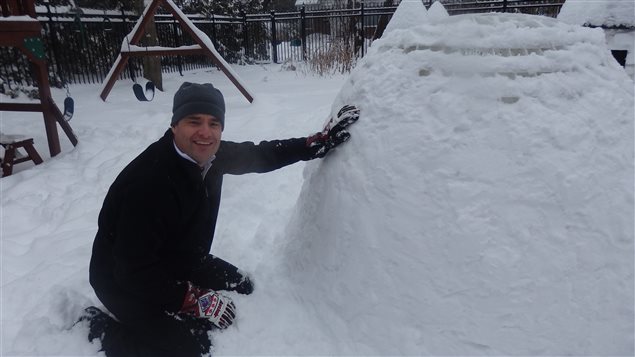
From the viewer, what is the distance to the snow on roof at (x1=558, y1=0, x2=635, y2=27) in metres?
4.22

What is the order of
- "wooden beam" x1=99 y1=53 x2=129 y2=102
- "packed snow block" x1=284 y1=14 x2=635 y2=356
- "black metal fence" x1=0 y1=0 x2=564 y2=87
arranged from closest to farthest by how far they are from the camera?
"packed snow block" x1=284 y1=14 x2=635 y2=356
"wooden beam" x1=99 y1=53 x2=129 y2=102
"black metal fence" x1=0 y1=0 x2=564 y2=87

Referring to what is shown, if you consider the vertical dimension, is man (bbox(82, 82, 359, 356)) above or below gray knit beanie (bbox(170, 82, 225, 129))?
below

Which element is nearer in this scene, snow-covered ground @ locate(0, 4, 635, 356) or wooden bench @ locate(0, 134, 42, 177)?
snow-covered ground @ locate(0, 4, 635, 356)

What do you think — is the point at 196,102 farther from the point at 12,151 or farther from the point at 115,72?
the point at 115,72

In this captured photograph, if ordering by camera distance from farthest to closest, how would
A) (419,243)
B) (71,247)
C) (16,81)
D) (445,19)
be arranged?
(16,81) → (71,247) → (445,19) → (419,243)

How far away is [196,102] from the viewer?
185 centimetres

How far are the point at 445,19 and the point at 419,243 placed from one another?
1.08 metres

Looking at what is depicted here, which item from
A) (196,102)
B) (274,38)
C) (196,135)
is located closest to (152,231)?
(196,135)

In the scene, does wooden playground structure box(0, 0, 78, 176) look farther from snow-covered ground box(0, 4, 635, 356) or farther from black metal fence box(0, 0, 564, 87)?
snow-covered ground box(0, 4, 635, 356)

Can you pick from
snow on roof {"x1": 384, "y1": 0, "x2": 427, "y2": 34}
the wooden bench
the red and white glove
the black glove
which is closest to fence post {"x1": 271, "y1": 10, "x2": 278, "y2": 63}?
the wooden bench

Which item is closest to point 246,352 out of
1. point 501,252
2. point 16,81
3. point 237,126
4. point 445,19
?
point 501,252

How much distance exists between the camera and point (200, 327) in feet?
6.59

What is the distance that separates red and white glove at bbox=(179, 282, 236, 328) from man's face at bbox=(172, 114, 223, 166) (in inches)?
25.0

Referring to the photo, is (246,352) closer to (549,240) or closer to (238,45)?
(549,240)
